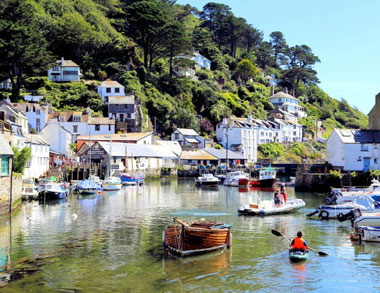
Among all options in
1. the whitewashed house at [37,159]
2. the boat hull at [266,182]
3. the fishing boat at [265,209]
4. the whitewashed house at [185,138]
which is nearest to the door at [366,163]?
the boat hull at [266,182]

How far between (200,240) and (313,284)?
7.22 metres

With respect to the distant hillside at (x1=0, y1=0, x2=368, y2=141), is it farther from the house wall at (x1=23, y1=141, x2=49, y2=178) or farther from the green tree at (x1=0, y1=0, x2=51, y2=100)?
the house wall at (x1=23, y1=141, x2=49, y2=178)

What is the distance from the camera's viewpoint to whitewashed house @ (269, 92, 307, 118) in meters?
168

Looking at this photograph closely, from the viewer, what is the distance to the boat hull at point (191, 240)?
28.0m

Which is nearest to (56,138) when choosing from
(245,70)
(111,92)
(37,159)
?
(37,159)

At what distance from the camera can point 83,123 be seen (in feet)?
340

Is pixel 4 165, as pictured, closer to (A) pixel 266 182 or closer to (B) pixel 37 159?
(B) pixel 37 159

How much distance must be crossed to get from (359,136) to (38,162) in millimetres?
45584

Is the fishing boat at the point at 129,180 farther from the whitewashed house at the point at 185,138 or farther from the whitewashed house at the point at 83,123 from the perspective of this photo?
the whitewashed house at the point at 185,138

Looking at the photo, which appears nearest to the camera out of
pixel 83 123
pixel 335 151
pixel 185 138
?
pixel 335 151

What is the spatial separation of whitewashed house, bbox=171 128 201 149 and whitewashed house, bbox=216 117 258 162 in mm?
9896

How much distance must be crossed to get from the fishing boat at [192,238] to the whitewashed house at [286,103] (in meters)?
141

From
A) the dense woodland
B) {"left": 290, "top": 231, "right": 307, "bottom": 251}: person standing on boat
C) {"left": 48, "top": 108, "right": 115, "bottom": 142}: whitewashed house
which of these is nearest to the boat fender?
{"left": 290, "top": 231, "right": 307, "bottom": 251}: person standing on boat

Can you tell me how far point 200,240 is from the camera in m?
28.4
